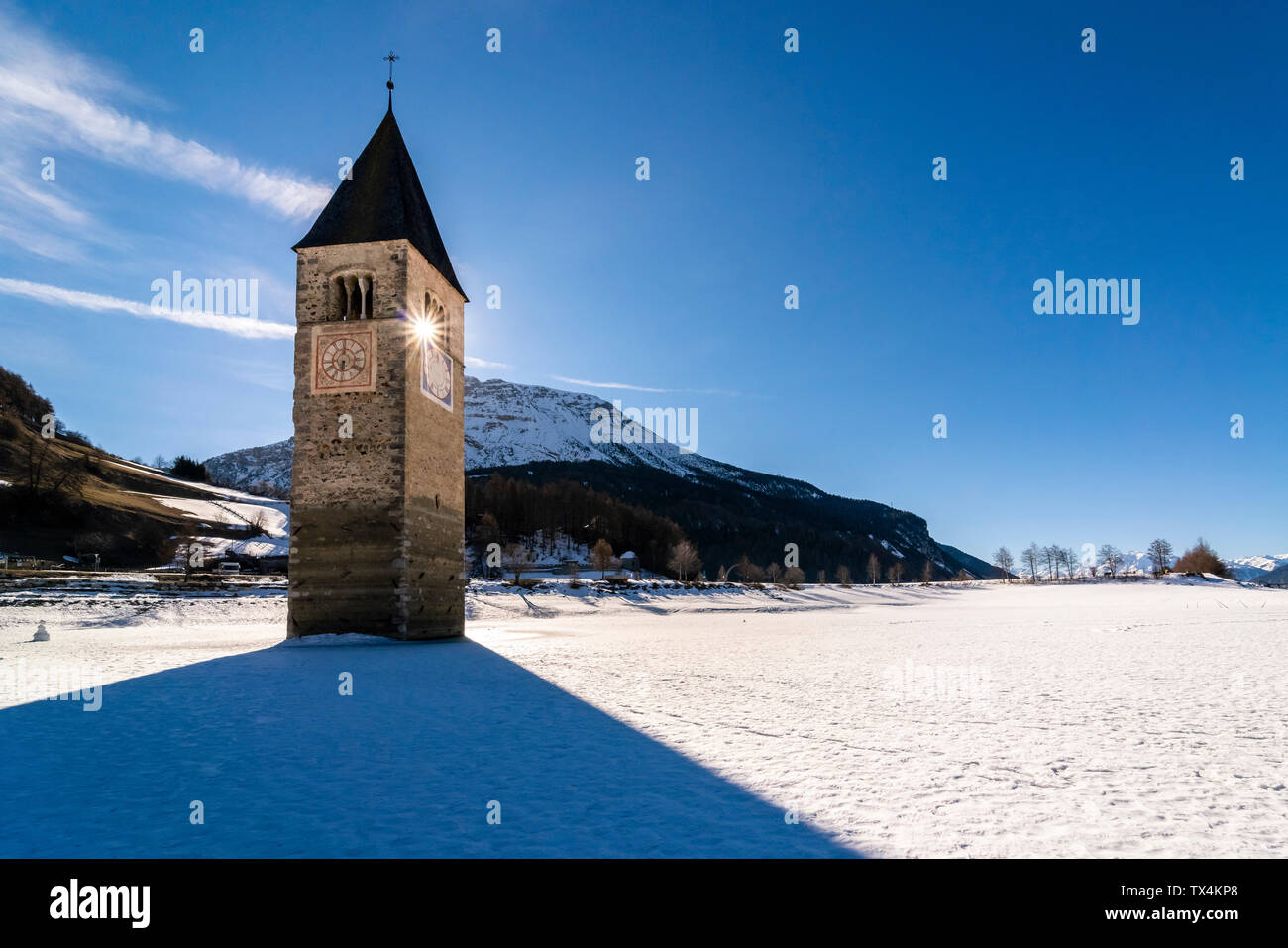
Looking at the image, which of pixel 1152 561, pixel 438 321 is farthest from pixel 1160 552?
pixel 438 321

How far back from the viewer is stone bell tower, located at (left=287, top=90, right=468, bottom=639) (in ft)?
77.5

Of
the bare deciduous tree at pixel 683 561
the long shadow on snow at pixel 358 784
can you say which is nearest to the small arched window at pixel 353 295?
the long shadow on snow at pixel 358 784

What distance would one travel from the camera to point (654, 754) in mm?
8117

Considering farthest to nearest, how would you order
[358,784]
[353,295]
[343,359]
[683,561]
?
1. [683,561]
2. [353,295]
3. [343,359]
4. [358,784]

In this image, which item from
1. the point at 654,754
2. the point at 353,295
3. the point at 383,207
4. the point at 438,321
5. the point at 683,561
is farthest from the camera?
the point at 683,561

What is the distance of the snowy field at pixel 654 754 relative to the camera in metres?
5.41

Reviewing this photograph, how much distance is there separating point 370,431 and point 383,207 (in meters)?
A: 8.41

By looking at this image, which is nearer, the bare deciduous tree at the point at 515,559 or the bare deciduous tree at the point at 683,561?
the bare deciduous tree at the point at 515,559

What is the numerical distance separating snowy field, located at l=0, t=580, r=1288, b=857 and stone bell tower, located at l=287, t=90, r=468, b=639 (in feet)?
17.4

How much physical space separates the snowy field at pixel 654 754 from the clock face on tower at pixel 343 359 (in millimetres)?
9858

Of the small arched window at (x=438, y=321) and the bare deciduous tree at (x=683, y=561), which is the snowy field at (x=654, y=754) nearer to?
the small arched window at (x=438, y=321)

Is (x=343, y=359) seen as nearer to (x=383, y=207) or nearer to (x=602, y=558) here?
(x=383, y=207)

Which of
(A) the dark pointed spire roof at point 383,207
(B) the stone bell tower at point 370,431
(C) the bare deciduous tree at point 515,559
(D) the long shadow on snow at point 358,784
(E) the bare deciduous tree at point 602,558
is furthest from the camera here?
(E) the bare deciduous tree at point 602,558
